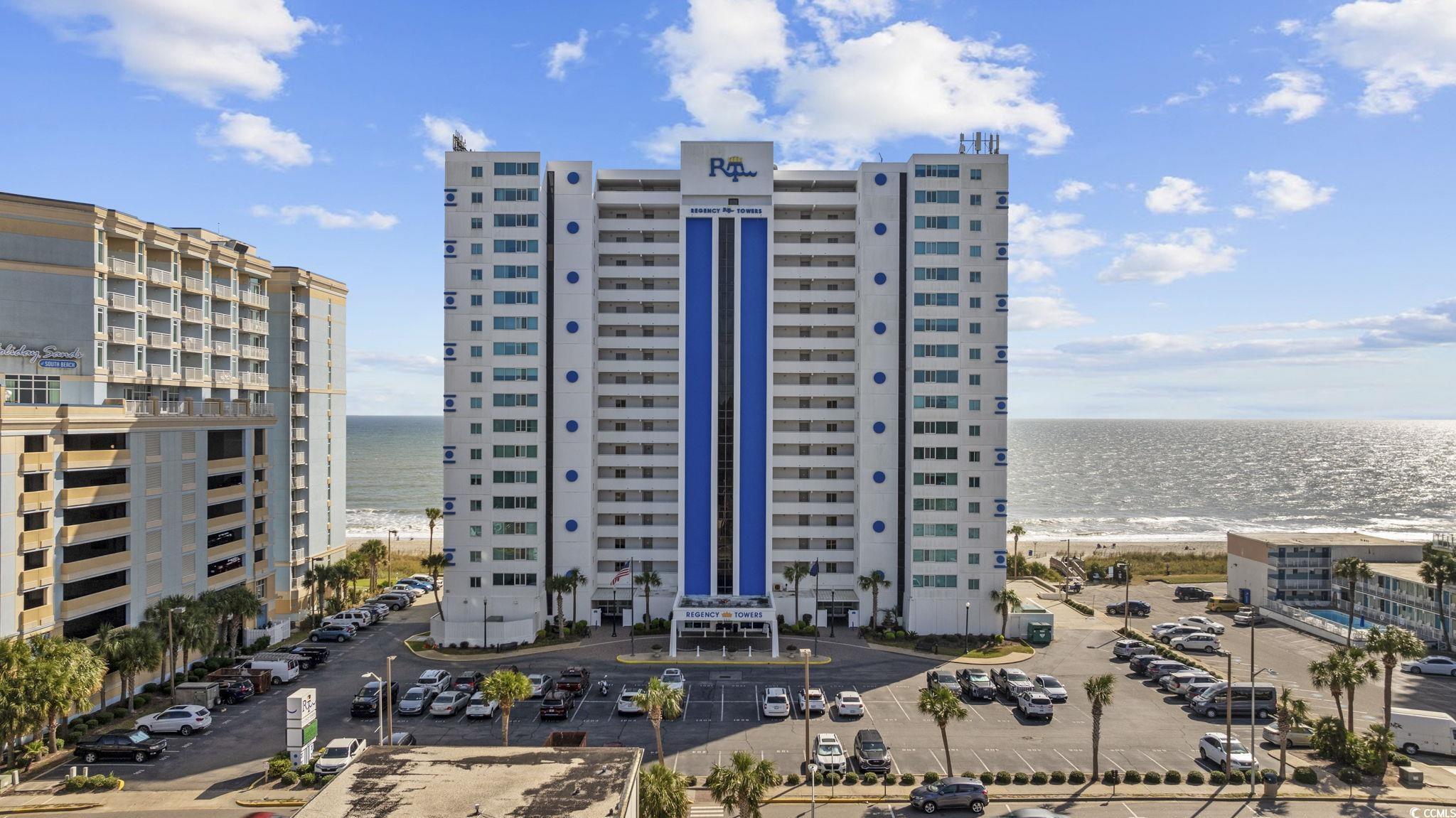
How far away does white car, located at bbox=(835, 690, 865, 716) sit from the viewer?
182 ft

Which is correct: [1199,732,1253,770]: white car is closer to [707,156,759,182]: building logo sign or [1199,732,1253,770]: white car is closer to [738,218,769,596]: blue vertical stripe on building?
[738,218,769,596]: blue vertical stripe on building

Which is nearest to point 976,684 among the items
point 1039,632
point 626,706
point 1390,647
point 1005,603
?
point 1005,603

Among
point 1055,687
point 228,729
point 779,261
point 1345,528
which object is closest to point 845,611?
point 1055,687

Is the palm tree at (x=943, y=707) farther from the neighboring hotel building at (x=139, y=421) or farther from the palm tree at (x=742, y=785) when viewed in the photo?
the neighboring hotel building at (x=139, y=421)

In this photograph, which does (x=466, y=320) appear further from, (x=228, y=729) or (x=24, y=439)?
(x=228, y=729)

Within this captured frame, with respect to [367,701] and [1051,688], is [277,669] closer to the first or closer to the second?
[367,701]

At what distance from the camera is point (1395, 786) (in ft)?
147

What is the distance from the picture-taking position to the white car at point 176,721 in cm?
5169

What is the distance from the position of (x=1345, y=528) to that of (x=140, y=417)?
693ft

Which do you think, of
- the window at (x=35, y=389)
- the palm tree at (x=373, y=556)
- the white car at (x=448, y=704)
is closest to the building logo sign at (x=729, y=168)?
the white car at (x=448, y=704)

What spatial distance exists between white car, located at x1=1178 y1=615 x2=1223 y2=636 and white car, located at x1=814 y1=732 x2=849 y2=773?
168 feet

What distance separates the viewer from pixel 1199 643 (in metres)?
73.4

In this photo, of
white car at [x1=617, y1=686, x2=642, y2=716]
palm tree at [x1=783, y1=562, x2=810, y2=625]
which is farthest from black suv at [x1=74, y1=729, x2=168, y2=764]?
palm tree at [x1=783, y1=562, x2=810, y2=625]

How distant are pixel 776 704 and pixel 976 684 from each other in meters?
16.4
